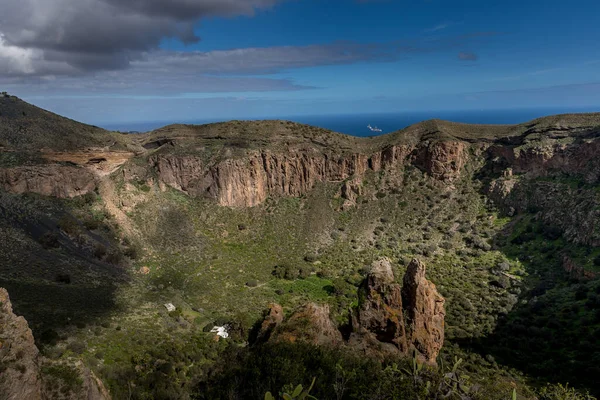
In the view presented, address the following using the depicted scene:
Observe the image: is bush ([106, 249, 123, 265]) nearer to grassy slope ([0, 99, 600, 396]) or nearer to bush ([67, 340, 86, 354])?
grassy slope ([0, 99, 600, 396])

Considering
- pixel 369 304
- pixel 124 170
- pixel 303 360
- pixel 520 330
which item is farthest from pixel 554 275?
pixel 124 170

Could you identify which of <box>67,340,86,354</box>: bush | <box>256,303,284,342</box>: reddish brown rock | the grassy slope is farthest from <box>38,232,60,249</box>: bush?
<box>256,303,284,342</box>: reddish brown rock

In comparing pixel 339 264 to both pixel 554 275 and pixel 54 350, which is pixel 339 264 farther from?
pixel 54 350

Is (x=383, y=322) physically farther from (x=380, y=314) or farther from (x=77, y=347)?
(x=77, y=347)

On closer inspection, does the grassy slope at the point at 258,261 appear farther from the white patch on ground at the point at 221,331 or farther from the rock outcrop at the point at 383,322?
the rock outcrop at the point at 383,322

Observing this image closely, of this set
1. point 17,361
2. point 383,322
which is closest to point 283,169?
point 383,322
